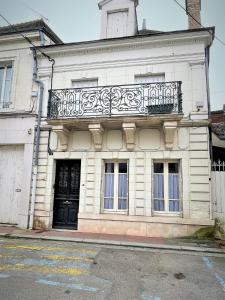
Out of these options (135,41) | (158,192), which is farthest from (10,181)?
(135,41)

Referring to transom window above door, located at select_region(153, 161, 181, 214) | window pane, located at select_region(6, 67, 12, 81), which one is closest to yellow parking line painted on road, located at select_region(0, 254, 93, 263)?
transom window above door, located at select_region(153, 161, 181, 214)

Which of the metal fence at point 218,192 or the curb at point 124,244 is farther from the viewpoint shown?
the metal fence at point 218,192

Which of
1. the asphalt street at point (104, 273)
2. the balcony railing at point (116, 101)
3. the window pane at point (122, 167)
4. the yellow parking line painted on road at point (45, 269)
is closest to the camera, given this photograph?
the asphalt street at point (104, 273)

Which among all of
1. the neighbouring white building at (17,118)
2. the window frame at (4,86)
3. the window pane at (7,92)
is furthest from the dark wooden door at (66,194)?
the window pane at (7,92)

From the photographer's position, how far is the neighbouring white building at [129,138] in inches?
286

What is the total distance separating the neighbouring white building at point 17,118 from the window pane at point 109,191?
9.16ft

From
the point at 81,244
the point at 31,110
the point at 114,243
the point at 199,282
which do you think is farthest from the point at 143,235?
the point at 31,110

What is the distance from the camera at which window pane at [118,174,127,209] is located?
772 centimetres

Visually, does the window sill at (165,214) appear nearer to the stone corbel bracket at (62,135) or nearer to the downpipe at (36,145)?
the stone corbel bracket at (62,135)

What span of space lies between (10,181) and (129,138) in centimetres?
481

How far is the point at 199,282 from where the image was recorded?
4.04 meters

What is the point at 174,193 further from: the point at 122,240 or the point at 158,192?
the point at 122,240

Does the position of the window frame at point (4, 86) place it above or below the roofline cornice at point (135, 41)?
below

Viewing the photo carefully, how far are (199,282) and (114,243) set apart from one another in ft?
8.97
